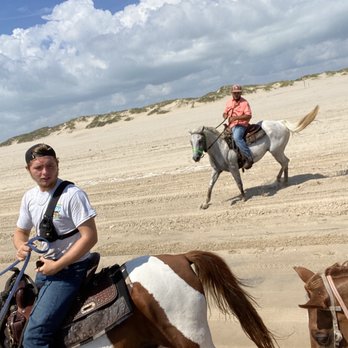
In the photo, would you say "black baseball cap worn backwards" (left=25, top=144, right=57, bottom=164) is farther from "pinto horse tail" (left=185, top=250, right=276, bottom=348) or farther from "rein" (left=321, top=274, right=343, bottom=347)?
"rein" (left=321, top=274, right=343, bottom=347)

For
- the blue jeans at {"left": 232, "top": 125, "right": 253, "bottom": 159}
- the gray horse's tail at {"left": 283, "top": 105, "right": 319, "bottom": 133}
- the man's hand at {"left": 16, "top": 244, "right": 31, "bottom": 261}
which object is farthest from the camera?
the gray horse's tail at {"left": 283, "top": 105, "right": 319, "bottom": 133}

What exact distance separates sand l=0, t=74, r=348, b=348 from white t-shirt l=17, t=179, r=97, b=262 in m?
2.13

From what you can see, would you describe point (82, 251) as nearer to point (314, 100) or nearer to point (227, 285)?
point (227, 285)

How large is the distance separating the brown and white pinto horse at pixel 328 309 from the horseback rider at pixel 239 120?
8065 mm

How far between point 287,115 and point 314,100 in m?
4.59

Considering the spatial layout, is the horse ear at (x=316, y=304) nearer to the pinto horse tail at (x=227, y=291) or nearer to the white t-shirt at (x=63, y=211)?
the pinto horse tail at (x=227, y=291)

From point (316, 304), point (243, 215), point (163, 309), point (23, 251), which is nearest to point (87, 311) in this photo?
point (163, 309)

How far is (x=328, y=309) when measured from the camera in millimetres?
2926

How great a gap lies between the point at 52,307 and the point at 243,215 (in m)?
6.17

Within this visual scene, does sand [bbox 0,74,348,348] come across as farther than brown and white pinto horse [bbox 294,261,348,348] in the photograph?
Yes

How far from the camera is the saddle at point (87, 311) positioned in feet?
12.2

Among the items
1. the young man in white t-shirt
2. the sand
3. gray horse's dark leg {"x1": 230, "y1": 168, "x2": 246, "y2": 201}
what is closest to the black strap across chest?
the young man in white t-shirt

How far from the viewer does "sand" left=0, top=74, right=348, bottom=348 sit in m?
5.86

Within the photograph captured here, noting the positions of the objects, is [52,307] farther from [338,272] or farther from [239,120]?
[239,120]
